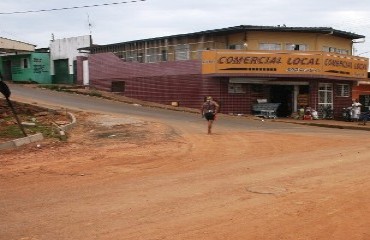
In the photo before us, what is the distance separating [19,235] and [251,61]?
77.9ft

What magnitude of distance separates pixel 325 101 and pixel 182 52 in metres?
10.6

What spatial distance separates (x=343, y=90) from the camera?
33.0 m

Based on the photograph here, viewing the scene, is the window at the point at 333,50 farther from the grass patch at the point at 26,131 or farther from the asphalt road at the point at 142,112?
the grass patch at the point at 26,131

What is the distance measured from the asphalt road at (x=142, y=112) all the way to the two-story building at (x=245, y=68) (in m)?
2.45

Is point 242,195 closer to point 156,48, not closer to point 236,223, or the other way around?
point 236,223

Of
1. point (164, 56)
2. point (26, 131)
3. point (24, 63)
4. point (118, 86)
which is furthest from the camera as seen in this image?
point (24, 63)

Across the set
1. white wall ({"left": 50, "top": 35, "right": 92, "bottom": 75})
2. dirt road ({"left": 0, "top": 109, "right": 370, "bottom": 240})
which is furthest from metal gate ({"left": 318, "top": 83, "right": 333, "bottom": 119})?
white wall ({"left": 50, "top": 35, "right": 92, "bottom": 75})

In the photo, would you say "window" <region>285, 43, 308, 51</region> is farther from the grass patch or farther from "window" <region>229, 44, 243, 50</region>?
the grass patch

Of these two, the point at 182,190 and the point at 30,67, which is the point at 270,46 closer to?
the point at 182,190

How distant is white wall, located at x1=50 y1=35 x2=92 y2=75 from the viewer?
141 ft

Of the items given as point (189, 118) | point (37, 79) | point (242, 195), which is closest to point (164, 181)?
point (242, 195)

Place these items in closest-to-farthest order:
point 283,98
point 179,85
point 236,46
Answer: point 179,85 < point 236,46 < point 283,98

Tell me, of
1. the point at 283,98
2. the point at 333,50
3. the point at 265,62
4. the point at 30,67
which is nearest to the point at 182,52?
the point at 265,62

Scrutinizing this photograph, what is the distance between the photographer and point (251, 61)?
28.0 metres
